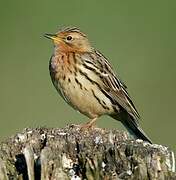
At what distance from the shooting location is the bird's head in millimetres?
11984

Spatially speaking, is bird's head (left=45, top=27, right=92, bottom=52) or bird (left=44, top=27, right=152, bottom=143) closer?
bird (left=44, top=27, right=152, bottom=143)

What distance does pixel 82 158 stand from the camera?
761 centimetres

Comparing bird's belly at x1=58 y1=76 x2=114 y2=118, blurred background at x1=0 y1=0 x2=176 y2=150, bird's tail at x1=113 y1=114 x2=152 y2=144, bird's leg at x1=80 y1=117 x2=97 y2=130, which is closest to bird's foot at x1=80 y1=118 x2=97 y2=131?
bird's leg at x1=80 y1=117 x2=97 y2=130

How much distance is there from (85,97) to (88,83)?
7.0 inches

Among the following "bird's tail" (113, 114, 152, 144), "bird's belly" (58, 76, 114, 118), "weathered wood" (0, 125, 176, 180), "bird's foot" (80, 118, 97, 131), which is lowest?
"weathered wood" (0, 125, 176, 180)

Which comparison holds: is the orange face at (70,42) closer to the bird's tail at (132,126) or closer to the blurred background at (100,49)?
the bird's tail at (132,126)

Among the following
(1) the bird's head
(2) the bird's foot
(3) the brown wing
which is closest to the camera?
(2) the bird's foot

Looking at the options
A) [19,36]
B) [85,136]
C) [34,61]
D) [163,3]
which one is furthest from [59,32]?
[163,3]

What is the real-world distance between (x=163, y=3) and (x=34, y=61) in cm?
447

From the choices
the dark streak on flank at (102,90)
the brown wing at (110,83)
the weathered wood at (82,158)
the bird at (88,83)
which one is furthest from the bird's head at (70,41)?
the weathered wood at (82,158)

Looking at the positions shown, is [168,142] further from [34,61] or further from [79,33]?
[34,61]

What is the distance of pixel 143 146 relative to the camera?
7551mm

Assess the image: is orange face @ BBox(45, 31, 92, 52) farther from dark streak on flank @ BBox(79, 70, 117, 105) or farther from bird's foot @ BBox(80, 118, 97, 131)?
bird's foot @ BBox(80, 118, 97, 131)

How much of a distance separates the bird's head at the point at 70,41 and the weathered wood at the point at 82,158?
4.01 m
